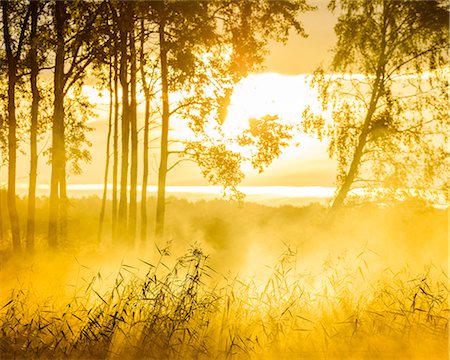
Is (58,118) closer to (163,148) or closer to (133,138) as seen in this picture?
(133,138)

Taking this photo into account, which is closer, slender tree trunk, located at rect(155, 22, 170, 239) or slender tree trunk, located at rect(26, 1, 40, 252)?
slender tree trunk, located at rect(26, 1, 40, 252)

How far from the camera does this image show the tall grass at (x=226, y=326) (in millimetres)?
8031

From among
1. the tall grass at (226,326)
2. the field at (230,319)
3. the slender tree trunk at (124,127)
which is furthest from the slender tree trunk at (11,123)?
the tall grass at (226,326)

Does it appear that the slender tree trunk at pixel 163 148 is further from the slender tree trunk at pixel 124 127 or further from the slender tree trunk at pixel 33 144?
the slender tree trunk at pixel 33 144

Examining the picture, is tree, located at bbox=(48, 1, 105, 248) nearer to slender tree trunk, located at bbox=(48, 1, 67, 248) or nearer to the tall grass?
slender tree trunk, located at bbox=(48, 1, 67, 248)

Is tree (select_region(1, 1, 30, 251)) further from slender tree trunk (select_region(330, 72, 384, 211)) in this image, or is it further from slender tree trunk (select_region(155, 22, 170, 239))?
slender tree trunk (select_region(330, 72, 384, 211))

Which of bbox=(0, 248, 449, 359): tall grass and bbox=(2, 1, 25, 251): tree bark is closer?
bbox=(0, 248, 449, 359): tall grass

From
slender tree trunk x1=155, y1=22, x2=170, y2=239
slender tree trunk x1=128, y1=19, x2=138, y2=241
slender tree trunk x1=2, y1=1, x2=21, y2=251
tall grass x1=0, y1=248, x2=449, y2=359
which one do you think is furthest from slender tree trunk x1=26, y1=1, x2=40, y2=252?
tall grass x1=0, y1=248, x2=449, y2=359

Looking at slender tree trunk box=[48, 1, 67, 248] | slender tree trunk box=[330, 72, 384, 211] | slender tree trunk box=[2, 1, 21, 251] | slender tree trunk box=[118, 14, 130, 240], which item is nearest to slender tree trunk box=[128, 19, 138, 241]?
slender tree trunk box=[118, 14, 130, 240]

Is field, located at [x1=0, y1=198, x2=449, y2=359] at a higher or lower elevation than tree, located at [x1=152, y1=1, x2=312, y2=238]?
lower

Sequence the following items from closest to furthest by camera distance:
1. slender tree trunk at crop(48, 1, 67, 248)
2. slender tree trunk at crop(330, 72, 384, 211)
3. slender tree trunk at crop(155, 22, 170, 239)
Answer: slender tree trunk at crop(48, 1, 67, 248)
slender tree trunk at crop(155, 22, 170, 239)
slender tree trunk at crop(330, 72, 384, 211)

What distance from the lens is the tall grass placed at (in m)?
8.03

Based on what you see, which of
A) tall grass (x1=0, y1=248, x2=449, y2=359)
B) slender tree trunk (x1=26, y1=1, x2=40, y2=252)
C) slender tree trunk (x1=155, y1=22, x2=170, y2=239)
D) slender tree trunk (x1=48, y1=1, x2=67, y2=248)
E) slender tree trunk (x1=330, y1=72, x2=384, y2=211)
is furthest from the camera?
slender tree trunk (x1=330, y1=72, x2=384, y2=211)

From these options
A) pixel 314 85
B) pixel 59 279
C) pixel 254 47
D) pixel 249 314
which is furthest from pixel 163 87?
pixel 249 314
